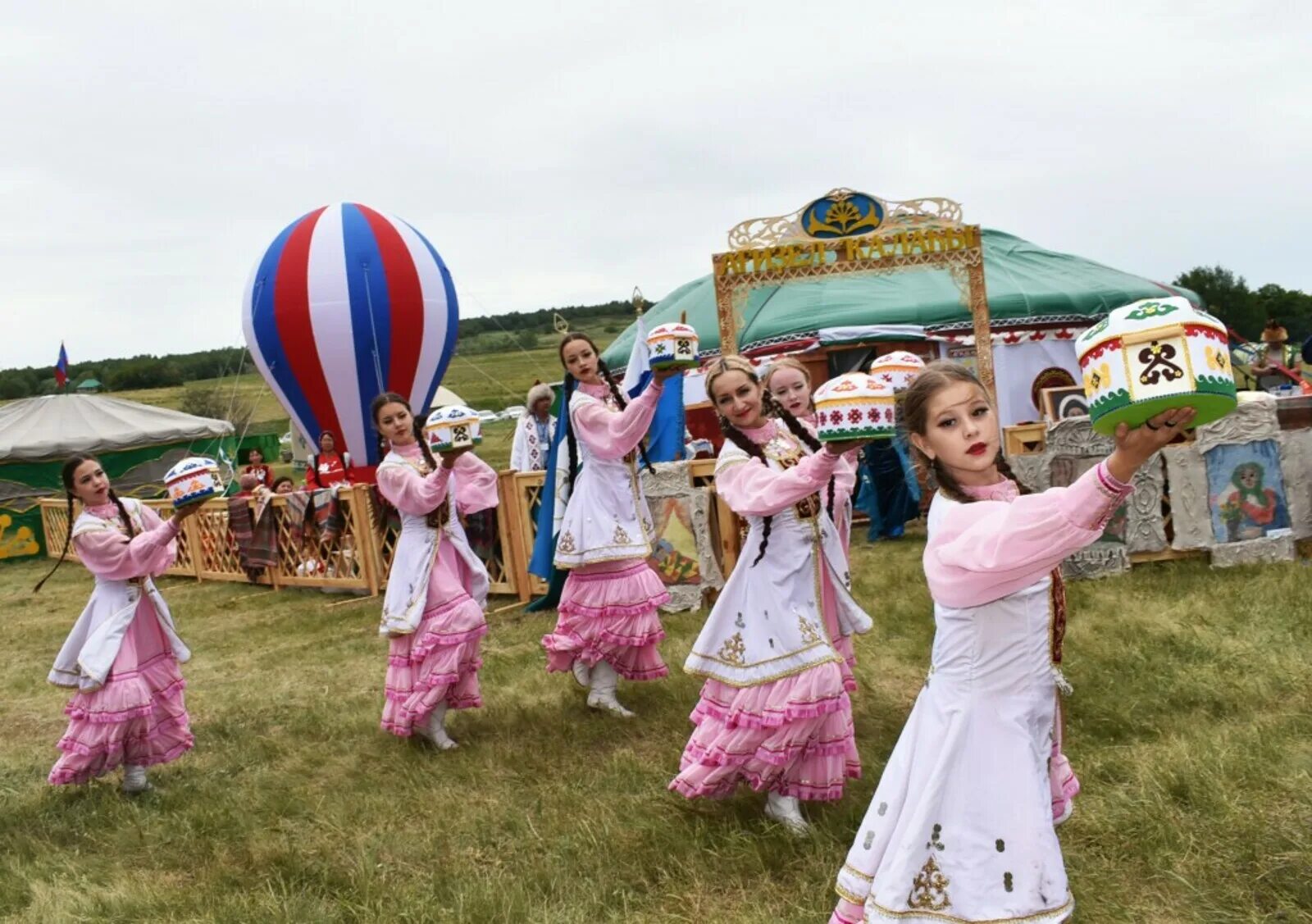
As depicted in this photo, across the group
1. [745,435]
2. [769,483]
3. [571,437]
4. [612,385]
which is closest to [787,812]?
[769,483]

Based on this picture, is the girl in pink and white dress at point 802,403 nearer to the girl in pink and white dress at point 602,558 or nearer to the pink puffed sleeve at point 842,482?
the pink puffed sleeve at point 842,482

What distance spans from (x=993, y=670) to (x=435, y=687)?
3500 millimetres

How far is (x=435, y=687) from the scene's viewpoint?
5.23m

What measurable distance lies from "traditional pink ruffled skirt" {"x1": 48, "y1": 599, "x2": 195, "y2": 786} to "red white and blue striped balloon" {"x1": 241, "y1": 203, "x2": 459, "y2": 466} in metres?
11.4

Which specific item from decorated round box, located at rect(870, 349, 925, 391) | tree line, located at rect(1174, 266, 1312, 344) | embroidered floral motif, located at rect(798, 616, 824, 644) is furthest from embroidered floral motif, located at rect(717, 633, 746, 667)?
tree line, located at rect(1174, 266, 1312, 344)

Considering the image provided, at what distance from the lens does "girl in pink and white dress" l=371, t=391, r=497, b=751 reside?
5.27 m

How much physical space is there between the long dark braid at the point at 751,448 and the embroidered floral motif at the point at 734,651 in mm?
273

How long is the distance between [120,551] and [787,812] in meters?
3.30

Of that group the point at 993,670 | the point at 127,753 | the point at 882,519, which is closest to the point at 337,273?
the point at 882,519

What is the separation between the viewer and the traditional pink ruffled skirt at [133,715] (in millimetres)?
5016

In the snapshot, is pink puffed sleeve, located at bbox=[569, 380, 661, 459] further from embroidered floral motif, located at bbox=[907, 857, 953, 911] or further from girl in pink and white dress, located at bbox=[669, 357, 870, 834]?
embroidered floral motif, located at bbox=[907, 857, 953, 911]

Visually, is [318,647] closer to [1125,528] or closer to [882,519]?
[882,519]

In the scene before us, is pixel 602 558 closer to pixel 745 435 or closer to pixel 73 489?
pixel 745 435

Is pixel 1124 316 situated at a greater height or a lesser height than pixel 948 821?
greater
